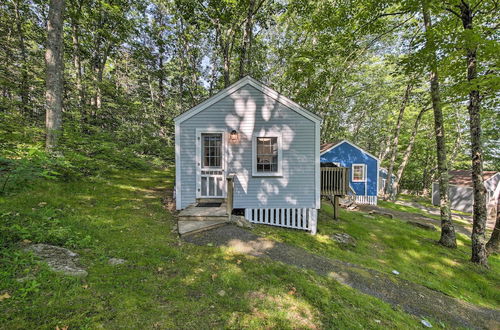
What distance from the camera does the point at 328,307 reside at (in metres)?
2.77

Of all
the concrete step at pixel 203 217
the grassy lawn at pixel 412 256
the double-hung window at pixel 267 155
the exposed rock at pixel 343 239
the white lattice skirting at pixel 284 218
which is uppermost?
the double-hung window at pixel 267 155

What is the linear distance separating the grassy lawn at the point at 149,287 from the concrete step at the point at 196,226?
35 centimetres

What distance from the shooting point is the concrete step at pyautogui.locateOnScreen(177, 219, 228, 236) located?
4.55 meters

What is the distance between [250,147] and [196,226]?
313cm

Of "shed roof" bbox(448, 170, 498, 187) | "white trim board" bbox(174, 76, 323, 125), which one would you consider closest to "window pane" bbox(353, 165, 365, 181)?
"white trim board" bbox(174, 76, 323, 125)

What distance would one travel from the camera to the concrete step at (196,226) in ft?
14.9

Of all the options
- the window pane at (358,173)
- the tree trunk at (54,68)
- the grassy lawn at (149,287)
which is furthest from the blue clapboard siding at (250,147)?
the window pane at (358,173)

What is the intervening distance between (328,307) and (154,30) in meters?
20.3

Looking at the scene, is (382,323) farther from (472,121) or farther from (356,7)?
(356,7)

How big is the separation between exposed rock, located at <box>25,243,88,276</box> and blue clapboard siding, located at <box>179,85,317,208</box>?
361 centimetres

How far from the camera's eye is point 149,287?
265cm

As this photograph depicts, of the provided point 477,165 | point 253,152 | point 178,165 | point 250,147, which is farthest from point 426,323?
point 178,165

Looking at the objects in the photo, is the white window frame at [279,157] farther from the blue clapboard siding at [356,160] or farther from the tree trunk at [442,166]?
the blue clapboard siding at [356,160]

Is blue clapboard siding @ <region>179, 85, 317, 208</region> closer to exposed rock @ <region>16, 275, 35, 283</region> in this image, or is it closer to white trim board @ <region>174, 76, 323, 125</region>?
white trim board @ <region>174, 76, 323, 125</region>
